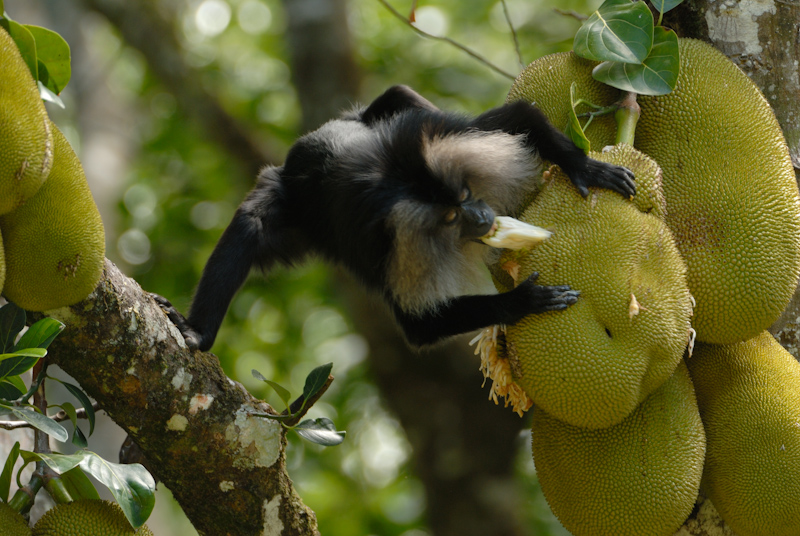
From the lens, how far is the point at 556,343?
5.47ft

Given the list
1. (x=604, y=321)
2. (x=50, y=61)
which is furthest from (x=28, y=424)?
(x=604, y=321)

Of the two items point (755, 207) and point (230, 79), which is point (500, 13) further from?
point (755, 207)

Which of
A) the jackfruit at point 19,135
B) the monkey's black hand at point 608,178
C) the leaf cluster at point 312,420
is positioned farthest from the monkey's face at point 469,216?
the jackfruit at point 19,135

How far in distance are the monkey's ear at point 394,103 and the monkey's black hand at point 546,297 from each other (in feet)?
4.14

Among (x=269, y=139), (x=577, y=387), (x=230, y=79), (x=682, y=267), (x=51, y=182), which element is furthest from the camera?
(x=230, y=79)

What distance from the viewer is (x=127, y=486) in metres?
1.54

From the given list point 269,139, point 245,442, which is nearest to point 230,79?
point 269,139

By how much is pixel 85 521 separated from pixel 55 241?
0.59m

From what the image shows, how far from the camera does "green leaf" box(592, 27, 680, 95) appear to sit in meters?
1.91

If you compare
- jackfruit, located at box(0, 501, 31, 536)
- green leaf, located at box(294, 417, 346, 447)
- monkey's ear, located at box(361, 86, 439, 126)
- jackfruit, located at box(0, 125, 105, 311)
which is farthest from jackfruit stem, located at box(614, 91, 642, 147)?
jackfruit, located at box(0, 501, 31, 536)

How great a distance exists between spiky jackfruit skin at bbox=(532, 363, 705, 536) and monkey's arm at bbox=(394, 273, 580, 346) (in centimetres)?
32

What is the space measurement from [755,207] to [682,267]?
0.83 ft

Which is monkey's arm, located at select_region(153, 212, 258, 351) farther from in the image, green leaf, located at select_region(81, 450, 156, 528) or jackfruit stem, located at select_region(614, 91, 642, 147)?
jackfruit stem, located at select_region(614, 91, 642, 147)

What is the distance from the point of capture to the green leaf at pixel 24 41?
1505mm
